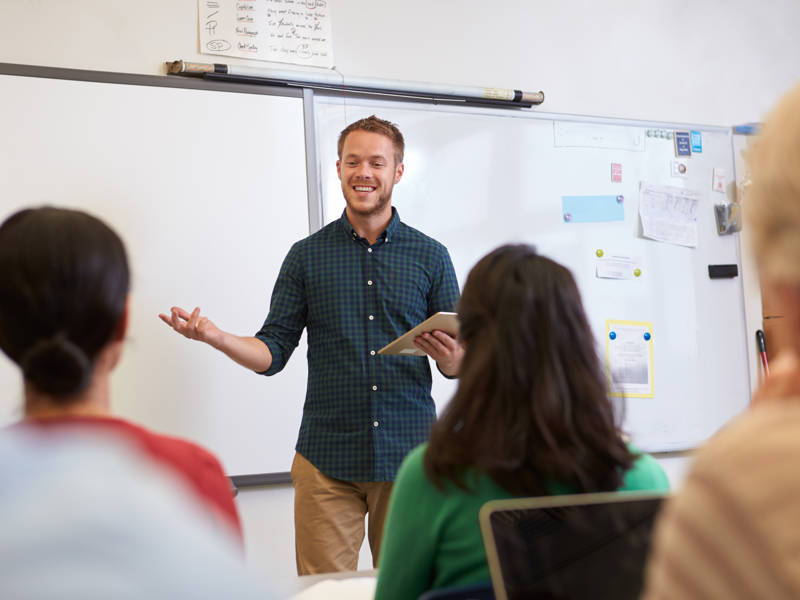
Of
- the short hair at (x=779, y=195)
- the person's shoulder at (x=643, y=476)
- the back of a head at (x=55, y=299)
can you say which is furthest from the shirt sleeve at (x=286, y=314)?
the short hair at (x=779, y=195)

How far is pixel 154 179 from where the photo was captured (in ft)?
9.22

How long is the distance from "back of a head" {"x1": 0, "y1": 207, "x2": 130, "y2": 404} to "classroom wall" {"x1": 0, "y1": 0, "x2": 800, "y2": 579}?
80.5 inches

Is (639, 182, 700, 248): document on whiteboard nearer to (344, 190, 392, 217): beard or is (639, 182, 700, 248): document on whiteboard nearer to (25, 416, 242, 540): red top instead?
(344, 190, 392, 217): beard

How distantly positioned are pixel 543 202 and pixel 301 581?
2.39 m

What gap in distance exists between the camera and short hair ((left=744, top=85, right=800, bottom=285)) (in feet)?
1.84

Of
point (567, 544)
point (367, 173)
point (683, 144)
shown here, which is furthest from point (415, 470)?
point (683, 144)

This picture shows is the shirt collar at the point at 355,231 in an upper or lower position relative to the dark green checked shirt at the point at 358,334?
upper

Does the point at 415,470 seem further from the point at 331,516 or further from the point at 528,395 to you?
the point at 331,516

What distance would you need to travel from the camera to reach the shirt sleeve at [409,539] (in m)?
1.07

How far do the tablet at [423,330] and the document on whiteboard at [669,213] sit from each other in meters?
1.82

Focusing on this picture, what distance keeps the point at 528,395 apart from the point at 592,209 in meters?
2.62

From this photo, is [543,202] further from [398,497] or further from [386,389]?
[398,497]

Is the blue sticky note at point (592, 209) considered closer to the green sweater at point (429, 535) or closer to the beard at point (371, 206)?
the beard at point (371, 206)

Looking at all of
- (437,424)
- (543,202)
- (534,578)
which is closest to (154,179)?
(543,202)
